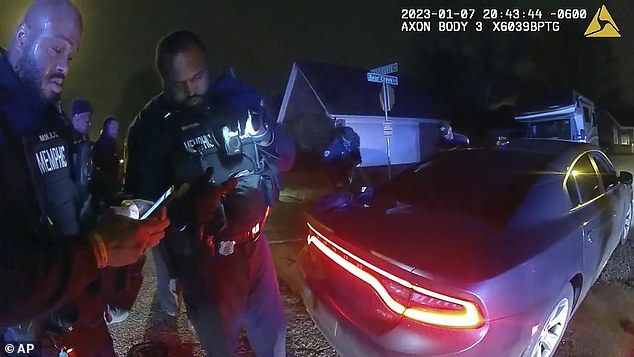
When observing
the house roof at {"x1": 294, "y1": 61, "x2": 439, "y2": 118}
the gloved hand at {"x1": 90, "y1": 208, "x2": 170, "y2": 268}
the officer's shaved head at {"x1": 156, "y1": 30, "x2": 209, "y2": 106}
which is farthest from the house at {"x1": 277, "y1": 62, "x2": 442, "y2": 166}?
the gloved hand at {"x1": 90, "y1": 208, "x2": 170, "y2": 268}

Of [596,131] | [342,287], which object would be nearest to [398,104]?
[342,287]

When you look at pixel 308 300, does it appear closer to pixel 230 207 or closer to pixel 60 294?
pixel 230 207

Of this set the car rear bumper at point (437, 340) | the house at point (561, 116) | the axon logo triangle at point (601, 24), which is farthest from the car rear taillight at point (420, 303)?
the axon logo triangle at point (601, 24)

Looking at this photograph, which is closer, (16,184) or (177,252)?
(16,184)

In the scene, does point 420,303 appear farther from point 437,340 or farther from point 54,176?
point 54,176

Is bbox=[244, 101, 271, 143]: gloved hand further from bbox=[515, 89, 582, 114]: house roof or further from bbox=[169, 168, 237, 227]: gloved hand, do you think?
bbox=[515, 89, 582, 114]: house roof

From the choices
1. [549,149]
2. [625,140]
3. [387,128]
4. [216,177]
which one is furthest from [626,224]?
[216,177]

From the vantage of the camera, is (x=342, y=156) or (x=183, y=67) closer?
(x=183, y=67)
